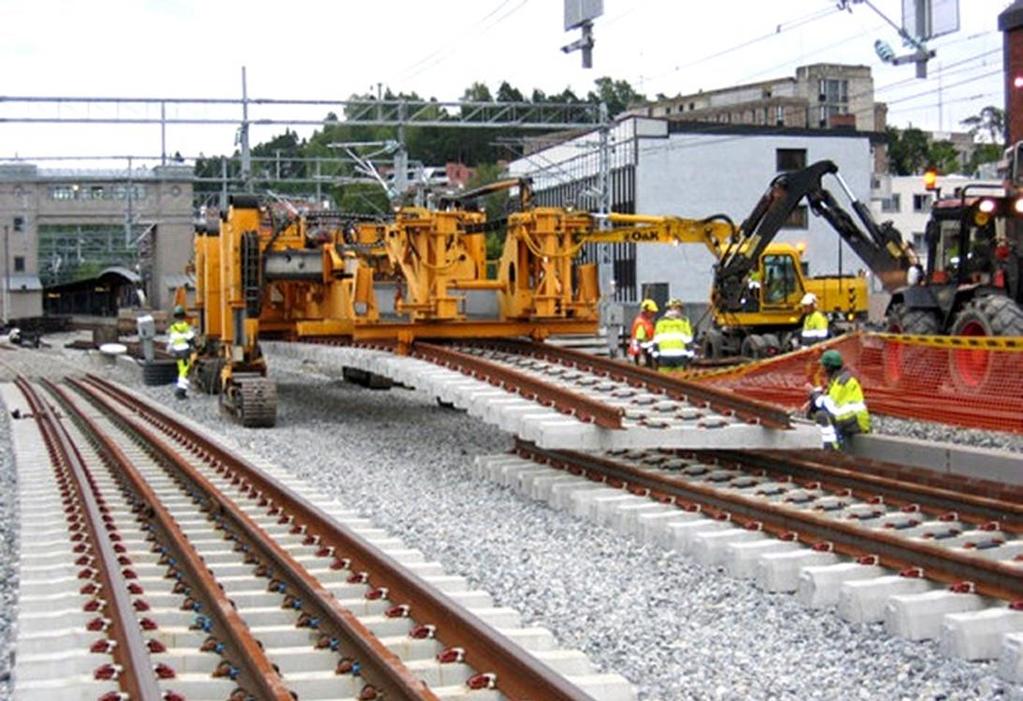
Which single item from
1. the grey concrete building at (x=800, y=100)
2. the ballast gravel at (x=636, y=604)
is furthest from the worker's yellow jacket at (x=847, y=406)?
the grey concrete building at (x=800, y=100)

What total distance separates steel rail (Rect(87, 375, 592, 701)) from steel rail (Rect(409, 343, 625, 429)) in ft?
8.05

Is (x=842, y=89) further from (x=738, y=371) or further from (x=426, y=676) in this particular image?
(x=426, y=676)

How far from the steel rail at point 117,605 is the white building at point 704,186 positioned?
43414 millimetres

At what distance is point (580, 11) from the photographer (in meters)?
20.0

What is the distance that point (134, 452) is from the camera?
15.9 m

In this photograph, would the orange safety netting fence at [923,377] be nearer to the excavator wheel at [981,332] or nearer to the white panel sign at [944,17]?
the excavator wheel at [981,332]

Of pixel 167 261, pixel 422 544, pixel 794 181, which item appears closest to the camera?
pixel 422 544

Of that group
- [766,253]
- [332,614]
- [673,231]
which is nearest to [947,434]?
[332,614]

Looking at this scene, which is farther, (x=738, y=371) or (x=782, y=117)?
(x=782, y=117)

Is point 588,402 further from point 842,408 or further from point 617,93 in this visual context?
point 617,93

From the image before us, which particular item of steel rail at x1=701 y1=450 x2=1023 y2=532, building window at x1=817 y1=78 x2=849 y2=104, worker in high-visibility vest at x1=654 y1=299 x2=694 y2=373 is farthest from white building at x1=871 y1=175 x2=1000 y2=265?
steel rail at x1=701 y1=450 x2=1023 y2=532

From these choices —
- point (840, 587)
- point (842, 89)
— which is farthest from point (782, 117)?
point (840, 587)

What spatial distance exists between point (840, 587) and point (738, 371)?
38.5 ft

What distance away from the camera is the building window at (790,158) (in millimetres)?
57688
